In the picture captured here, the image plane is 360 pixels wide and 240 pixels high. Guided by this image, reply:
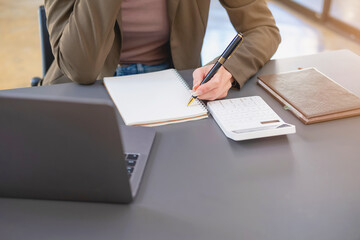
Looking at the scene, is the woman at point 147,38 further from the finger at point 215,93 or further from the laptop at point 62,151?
the laptop at point 62,151

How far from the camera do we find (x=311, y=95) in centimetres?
95

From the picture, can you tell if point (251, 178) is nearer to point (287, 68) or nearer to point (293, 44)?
point (287, 68)

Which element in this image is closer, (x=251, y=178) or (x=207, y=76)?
(x=251, y=178)

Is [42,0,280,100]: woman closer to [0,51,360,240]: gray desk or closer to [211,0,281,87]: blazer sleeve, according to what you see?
[211,0,281,87]: blazer sleeve

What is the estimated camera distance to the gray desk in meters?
0.60

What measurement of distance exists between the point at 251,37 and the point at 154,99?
1.28 feet

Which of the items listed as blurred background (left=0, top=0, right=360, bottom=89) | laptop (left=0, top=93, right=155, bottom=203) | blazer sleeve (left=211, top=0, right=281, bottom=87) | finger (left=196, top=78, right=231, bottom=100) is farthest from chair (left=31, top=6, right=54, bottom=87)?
blurred background (left=0, top=0, right=360, bottom=89)

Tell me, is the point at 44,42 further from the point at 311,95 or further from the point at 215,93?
the point at 311,95

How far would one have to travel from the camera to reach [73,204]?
25.9 inches

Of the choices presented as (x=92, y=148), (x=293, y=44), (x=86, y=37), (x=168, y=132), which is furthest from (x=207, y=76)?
(x=293, y=44)

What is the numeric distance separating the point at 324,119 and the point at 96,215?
21.0 inches

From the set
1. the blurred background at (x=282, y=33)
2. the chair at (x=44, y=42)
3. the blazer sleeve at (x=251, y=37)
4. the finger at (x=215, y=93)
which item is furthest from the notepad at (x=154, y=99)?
the blurred background at (x=282, y=33)

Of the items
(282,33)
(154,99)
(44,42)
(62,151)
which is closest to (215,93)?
(154,99)

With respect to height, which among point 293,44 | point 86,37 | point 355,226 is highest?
point 86,37
